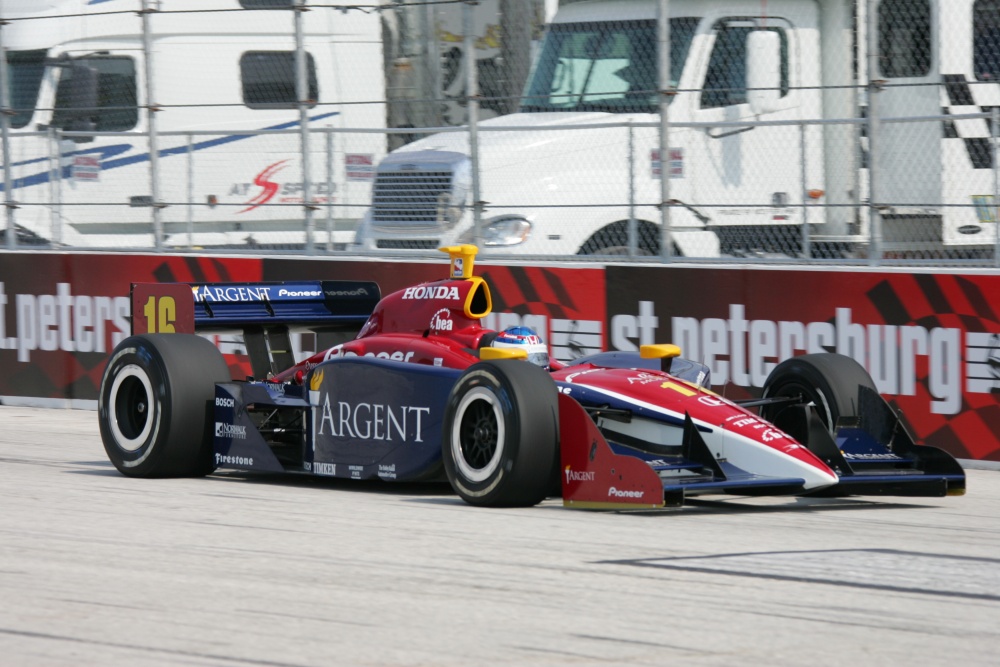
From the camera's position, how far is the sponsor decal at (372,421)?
732 centimetres

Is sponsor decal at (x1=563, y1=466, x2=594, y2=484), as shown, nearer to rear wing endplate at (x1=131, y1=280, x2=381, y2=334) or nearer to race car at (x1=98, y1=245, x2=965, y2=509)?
race car at (x1=98, y1=245, x2=965, y2=509)

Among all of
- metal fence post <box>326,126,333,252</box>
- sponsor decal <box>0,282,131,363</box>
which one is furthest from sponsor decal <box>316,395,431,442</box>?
sponsor decal <box>0,282,131,363</box>

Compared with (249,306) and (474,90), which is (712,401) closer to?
(249,306)

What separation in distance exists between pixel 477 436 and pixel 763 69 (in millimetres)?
5808

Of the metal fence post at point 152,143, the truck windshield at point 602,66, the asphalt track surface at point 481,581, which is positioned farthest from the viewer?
the metal fence post at point 152,143

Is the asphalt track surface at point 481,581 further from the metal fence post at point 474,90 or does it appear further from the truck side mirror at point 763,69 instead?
the truck side mirror at point 763,69

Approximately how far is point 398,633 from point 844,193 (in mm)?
6722

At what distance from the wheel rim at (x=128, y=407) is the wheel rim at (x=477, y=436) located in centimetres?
207

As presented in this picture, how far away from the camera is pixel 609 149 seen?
435 inches

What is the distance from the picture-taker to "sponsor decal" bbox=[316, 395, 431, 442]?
7.32 metres

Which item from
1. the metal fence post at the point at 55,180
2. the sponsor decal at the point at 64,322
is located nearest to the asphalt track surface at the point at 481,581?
the sponsor decal at the point at 64,322

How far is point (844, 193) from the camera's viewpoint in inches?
412

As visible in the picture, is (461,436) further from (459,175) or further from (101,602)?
(459,175)

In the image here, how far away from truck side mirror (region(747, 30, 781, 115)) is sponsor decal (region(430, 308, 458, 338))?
453 centimetres
